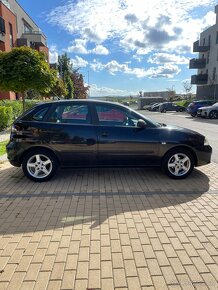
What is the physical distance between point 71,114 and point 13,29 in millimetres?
24734

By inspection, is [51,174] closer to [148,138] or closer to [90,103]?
[90,103]

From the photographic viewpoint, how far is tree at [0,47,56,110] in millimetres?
10594

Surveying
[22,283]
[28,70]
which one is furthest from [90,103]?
[28,70]

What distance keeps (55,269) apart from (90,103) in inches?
131

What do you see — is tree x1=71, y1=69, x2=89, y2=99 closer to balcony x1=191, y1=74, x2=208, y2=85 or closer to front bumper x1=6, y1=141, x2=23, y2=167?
balcony x1=191, y1=74, x2=208, y2=85

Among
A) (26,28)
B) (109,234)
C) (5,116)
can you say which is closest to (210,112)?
(5,116)

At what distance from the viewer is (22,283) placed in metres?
2.47

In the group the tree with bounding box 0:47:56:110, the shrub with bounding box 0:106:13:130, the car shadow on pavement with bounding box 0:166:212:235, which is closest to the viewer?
the car shadow on pavement with bounding box 0:166:212:235

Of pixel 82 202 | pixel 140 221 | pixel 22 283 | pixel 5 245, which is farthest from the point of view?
pixel 82 202

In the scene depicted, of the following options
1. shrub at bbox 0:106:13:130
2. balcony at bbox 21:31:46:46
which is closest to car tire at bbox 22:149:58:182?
shrub at bbox 0:106:13:130

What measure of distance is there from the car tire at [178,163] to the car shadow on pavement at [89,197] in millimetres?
153

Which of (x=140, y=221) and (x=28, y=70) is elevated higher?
(x=28, y=70)

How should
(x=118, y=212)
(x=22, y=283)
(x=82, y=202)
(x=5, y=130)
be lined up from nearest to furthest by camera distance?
(x=22, y=283) → (x=118, y=212) → (x=82, y=202) → (x=5, y=130)

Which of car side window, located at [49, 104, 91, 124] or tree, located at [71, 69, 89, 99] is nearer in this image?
car side window, located at [49, 104, 91, 124]
